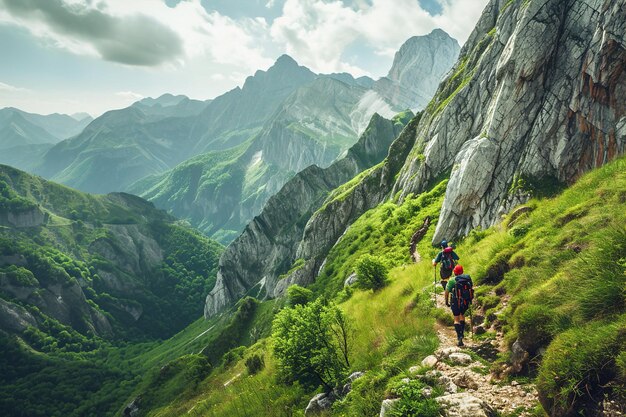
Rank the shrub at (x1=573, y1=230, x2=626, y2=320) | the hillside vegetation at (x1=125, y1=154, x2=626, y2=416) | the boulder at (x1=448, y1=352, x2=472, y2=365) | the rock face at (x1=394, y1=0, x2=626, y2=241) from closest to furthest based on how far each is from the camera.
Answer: the hillside vegetation at (x1=125, y1=154, x2=626, y2=416) → the shrub at (x1=573, y1=230, x2=626, y2=320) → the boulder at (x1=448, y1=352, x2=472, y2=365) → the rock face at (x1=394, y1=0, x2=626, y2=241)

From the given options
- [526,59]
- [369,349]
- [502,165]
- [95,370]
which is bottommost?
[95,370]

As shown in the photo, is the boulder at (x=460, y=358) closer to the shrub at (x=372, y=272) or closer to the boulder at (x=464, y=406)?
the boulder at (x=464, y=406)

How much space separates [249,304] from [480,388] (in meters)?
80.9

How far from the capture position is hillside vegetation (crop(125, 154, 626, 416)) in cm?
615

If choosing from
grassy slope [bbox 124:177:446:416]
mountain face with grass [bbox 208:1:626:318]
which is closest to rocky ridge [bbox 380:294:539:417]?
grassy slope [bbox 124:177:446:416]

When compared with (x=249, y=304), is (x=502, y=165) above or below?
above

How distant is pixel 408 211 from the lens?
153 feet

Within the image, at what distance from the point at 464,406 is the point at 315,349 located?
716 centimetres

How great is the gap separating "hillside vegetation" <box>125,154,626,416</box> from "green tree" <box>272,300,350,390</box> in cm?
54

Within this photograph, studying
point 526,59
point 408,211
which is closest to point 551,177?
point 526,59

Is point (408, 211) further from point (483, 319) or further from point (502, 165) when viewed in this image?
point (483, 319)

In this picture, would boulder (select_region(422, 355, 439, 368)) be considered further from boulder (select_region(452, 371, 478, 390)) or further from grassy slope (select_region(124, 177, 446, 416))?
boulder (select_region(452, 371, 478, 390))

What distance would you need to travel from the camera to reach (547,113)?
101ft

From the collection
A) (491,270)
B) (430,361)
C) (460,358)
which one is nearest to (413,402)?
(430,361)
